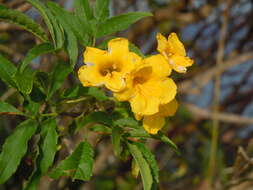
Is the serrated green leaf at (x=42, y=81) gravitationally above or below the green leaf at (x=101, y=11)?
below

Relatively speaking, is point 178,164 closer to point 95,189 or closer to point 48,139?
point 95,189

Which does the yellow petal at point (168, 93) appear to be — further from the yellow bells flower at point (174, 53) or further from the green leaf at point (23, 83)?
the green leaf at point (23, 83)

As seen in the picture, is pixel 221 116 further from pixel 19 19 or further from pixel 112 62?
pixel 19 19

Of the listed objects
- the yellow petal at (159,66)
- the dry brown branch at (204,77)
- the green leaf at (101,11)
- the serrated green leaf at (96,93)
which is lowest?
the dry brown branch at (204,77)

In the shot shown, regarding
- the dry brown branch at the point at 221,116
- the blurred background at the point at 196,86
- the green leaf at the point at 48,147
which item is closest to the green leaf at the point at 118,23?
the green leaf at the point at 48,147

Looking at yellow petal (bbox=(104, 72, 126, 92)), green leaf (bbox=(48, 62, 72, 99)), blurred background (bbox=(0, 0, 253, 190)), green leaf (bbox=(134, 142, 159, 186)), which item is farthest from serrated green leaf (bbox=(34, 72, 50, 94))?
blurred background (bbox=(0, 0, 253, 190))

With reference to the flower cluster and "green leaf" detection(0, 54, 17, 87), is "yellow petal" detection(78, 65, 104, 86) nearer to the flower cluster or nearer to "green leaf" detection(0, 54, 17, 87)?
the flower cluster
